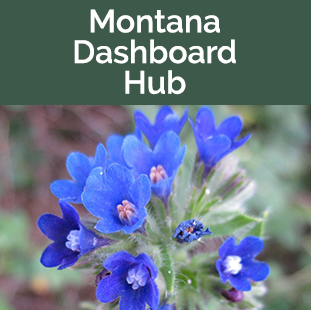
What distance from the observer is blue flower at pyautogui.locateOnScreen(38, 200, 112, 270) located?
268 centimetres

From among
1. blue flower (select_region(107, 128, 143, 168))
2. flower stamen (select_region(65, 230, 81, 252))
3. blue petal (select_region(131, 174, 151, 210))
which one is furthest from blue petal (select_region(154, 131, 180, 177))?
flower stamen (select_region(65, 230, 81, 252))

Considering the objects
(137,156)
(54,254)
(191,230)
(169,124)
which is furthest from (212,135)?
(54,254)

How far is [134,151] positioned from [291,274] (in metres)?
5.15

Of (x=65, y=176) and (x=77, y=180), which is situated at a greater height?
(x=65, y=176)

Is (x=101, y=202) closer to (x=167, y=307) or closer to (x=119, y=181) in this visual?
(x=119, y=181)

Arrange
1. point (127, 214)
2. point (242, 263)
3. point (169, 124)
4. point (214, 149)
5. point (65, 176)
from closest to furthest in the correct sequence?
point (127, 214) < point (242, 263) < point (214, 149) < point (169, 124) < point (65, 176)

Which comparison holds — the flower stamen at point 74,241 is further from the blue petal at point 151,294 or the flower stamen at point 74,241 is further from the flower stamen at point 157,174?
the flower stamen at point 157,174

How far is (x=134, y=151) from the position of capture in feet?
9.89

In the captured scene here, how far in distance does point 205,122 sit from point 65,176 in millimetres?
4892

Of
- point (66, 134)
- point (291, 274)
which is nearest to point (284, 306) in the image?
point (291, 274)

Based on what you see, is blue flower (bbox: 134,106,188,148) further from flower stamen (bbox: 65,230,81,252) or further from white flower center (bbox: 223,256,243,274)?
white flower center (bbox: 223,256,243,274)

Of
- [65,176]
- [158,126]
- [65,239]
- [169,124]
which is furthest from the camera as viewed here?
[65,176]

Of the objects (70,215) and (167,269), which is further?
(167,269)

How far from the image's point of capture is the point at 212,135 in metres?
3.39
